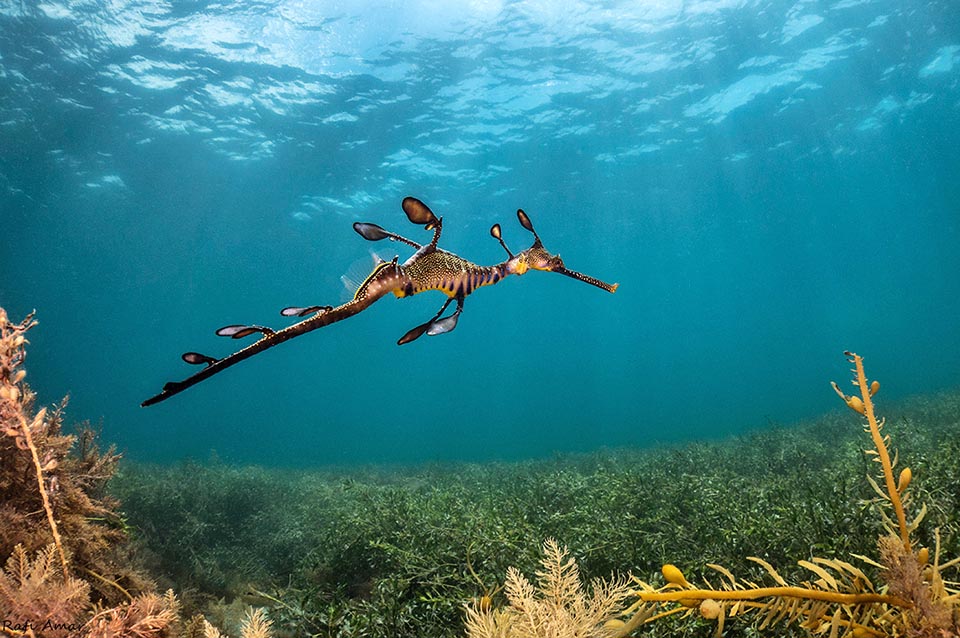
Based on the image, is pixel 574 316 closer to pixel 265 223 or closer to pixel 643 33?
pixel 265 223

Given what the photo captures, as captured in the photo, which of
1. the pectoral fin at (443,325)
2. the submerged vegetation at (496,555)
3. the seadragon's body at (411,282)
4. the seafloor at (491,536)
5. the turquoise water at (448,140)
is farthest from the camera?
the turquoise water at (448,140)

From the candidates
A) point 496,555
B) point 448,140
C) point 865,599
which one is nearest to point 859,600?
point 865,599

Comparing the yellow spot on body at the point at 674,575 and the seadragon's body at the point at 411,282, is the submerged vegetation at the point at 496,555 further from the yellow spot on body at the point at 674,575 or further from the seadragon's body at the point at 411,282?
the seadragon's body at the point at 411,282

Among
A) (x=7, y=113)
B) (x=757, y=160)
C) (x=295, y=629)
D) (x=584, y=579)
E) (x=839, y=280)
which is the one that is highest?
(x=7, y=113)

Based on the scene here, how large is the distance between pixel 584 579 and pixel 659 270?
7067 cm

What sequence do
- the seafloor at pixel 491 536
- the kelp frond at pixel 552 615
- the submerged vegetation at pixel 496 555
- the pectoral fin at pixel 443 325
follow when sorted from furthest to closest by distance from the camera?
the seafloor at pixel 491 536
the kelp frond at pixel 552 615
the pectoral fin at pixel 443 325
the submerged vegetation at pixel 496 555

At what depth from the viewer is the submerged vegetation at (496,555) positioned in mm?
1179

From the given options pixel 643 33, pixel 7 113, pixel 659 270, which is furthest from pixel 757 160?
pixel 7 113

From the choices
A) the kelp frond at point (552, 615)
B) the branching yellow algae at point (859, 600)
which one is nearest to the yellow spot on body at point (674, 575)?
the branching yellow algae at point (859, 600)

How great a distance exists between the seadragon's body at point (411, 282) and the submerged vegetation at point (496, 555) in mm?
810

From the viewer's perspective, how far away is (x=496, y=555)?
13.7 ft

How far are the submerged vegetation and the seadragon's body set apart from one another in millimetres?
810

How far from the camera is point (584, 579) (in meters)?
4.11

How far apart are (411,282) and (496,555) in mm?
3737
